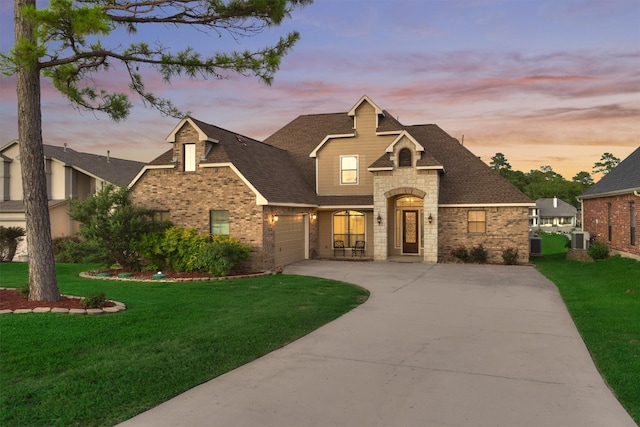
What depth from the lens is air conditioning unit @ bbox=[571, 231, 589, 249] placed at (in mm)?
Answer: 21594

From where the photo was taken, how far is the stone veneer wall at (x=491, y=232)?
20.0 metres

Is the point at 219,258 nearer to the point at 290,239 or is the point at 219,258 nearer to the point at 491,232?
the point at 290,239

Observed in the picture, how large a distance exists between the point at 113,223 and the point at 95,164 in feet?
54.9

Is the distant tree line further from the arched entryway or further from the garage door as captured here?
the garage door

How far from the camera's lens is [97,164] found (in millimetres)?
29828

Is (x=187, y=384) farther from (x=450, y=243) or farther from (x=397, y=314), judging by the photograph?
(x=450, y=243)

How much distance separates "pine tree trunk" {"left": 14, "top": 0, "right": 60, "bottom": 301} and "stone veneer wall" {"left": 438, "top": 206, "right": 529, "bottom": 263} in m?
16.4

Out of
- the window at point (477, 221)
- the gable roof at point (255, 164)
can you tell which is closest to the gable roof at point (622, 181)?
the window at point (477, 221)

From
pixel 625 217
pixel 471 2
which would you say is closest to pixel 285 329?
pixel 471 2

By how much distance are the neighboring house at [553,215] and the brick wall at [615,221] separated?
1879 inches

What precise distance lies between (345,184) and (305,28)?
12642mm

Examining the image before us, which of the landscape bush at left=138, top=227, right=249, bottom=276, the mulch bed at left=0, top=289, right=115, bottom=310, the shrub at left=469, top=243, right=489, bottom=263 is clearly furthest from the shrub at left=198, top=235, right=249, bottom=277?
the shrub at left=469, top=243, right=489, bottom=263

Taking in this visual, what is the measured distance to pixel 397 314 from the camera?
9578mm

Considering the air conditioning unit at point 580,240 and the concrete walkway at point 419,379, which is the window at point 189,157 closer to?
the concrete walkway at point 419,379
